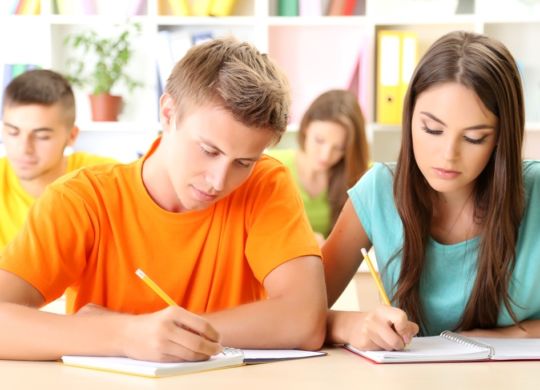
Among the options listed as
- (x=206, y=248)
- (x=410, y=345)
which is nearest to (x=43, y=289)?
(x=206, y=248)

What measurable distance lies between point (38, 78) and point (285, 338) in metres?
2.04

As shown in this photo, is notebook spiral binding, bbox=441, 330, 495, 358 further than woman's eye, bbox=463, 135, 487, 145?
No

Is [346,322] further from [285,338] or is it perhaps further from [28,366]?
[28,366]

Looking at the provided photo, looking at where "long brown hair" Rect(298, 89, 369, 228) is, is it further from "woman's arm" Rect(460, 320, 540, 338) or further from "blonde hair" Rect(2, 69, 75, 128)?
"woman's arm" Rect(460, 320, 540, 338)

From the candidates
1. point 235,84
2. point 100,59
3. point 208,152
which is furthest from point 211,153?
point 100,59

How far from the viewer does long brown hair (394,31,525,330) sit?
1.62 metres

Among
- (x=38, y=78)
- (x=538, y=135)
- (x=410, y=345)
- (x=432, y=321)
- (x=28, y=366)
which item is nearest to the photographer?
(x=28, y=366)

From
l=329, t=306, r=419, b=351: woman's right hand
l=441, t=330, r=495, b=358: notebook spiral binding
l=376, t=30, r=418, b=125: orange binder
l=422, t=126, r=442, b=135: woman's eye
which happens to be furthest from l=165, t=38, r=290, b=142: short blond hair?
l=376, t=30, r=418, b=125: orange binder

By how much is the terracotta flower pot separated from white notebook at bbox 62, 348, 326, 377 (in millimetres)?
3418

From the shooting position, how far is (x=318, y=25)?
15.7ft

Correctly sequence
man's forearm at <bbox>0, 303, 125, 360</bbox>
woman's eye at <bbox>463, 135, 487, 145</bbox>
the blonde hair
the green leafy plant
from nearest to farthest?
man's forearm at <bbox>0, 303, 125, 360</bbox>, woman's eye at <bbox>463, 135, 487, 145</bbox>, the blonde hair, the green leafy plant

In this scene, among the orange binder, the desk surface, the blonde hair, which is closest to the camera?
the desk surface

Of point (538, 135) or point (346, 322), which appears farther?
point (538, 135)

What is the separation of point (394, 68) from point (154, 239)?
3015 millimetres
